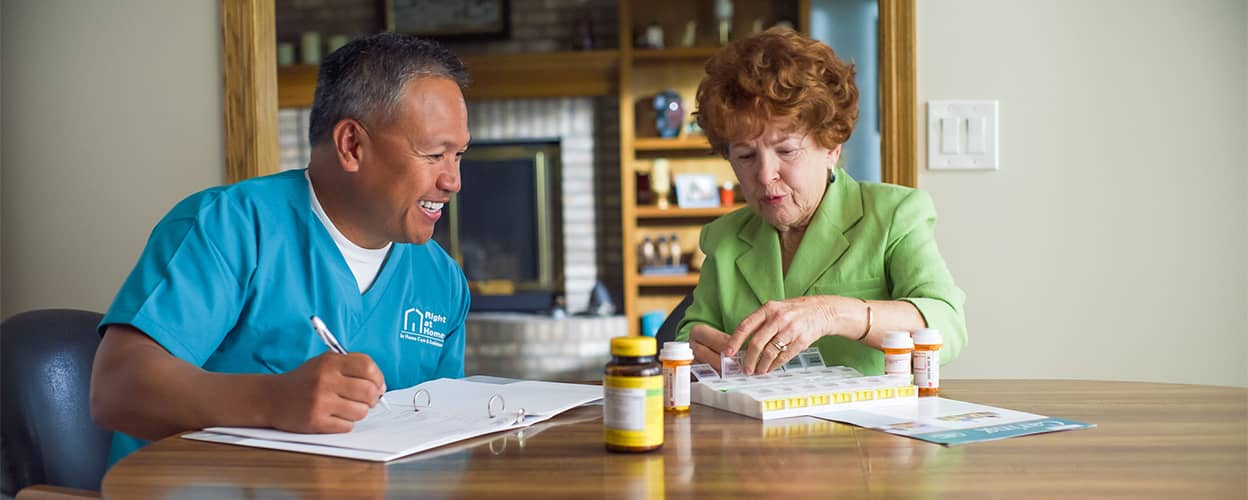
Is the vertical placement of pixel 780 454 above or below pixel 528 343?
above

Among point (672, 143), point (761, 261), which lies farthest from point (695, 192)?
point (761, 261)

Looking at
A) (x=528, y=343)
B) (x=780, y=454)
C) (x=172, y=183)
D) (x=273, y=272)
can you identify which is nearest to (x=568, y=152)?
(x=528, y=343)

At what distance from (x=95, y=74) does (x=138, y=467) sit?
1.73 meters

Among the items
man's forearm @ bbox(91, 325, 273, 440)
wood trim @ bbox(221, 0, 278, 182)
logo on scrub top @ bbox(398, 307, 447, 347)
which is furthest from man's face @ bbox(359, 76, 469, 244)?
wood trim @ bbox(221, 0, 278, 182)

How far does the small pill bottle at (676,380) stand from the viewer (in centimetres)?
125

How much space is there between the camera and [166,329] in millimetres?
1308

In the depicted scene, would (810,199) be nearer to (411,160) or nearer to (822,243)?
(822,243)

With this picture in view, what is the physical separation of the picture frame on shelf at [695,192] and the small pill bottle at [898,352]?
13.4ft

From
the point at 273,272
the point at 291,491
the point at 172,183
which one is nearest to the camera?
the point at 291,491

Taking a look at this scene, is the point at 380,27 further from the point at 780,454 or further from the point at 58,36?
the point at 780,454

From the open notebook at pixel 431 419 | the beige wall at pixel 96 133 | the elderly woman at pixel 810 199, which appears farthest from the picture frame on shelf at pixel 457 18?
the open notebook at pixel 431 419

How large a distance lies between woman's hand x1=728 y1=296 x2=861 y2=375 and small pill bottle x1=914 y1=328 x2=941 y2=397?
121 millimetres

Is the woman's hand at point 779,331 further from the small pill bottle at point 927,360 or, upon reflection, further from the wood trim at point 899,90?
the wood trim at point 899,90

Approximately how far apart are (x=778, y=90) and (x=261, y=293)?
0.86 meters
